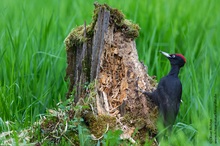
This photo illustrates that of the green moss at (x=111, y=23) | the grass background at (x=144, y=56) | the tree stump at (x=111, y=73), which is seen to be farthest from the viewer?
the grass background at (x=144, y=56)

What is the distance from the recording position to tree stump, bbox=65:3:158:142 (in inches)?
207

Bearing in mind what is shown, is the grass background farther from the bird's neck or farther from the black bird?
the bird's neck

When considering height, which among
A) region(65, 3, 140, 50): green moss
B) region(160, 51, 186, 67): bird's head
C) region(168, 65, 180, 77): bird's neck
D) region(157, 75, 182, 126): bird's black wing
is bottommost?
region(157, 75, 182, 126): bird's black wing

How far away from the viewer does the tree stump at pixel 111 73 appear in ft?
17.2

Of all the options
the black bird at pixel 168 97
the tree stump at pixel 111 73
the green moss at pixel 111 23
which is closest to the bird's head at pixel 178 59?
the black bird at pixel 168 97

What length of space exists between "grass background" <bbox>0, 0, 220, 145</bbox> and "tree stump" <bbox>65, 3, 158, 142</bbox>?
425 mm

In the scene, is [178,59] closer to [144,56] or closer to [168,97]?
[168,97]

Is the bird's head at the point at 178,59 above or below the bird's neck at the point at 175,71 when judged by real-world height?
above

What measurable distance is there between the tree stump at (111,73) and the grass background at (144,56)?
1.39 ft

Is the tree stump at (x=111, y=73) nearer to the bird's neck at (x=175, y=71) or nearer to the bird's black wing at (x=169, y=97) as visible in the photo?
the bird's black wing at (x=169, y=97)

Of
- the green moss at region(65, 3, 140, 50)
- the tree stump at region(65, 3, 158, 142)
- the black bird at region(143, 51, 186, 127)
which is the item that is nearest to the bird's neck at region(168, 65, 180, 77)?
the black bird at region(143, 51, 186, 127)

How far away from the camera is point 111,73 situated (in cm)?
538

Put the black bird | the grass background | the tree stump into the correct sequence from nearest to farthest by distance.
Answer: the tree stump
the black bird
the grass background

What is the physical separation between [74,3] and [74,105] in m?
4.00
